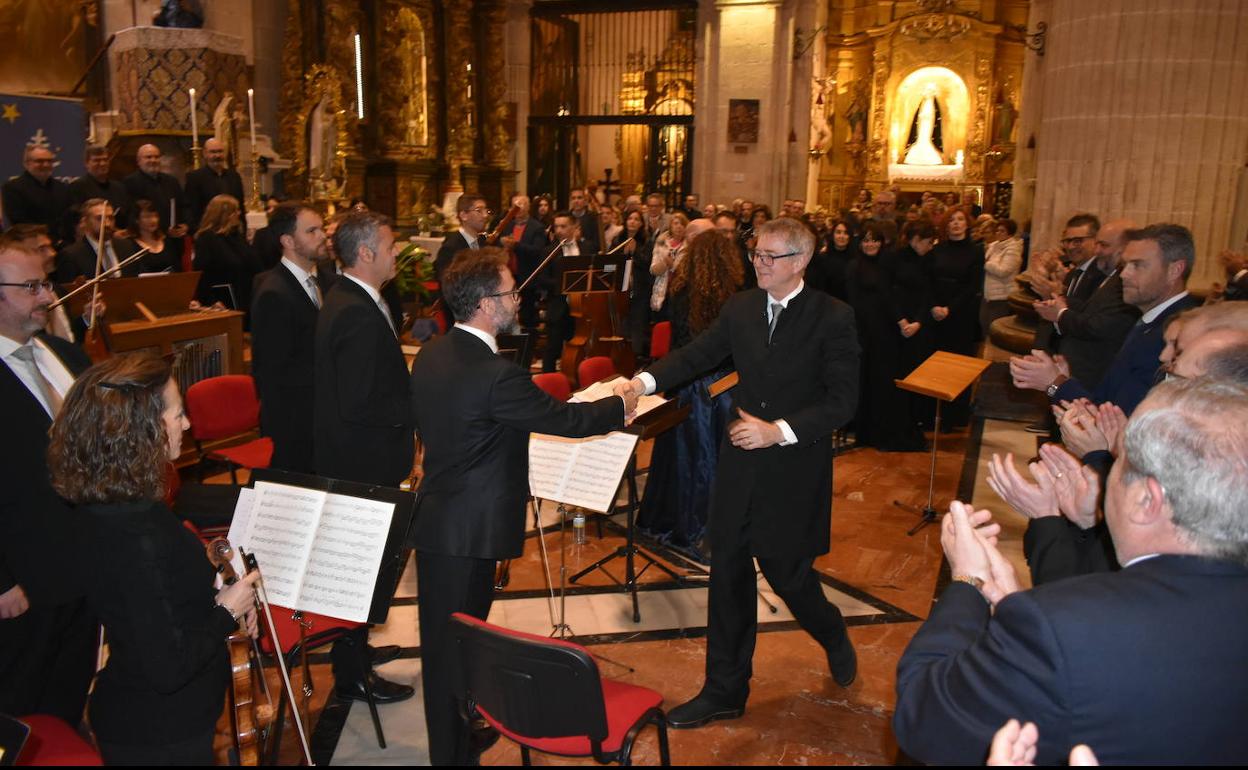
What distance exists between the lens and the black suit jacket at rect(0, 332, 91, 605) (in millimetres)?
2645

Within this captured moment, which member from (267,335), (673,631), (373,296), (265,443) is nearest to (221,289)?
(265,443)

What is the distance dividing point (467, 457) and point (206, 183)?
24.0ft

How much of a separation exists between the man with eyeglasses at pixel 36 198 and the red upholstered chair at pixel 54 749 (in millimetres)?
6478

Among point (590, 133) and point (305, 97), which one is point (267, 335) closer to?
point (305, 97)

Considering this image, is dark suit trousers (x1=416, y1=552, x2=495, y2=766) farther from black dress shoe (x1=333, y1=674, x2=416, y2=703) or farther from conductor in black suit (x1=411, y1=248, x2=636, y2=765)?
black dress shoe (x1=333, y1=674, x2=416, y2=703)

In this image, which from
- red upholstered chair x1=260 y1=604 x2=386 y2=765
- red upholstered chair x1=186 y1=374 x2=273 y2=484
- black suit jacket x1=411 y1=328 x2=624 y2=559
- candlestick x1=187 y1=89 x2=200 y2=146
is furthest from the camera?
candlestick x1=187 y1=89 x2=200 y2=146

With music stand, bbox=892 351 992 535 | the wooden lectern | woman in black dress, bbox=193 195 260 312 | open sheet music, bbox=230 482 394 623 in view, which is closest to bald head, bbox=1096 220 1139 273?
music stand, bbox=892 351 992 535

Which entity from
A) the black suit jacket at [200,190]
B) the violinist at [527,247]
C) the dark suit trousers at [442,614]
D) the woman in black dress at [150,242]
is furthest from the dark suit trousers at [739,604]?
the black suit jacket at [200,190]

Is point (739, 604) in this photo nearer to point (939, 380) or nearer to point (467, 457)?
point (467, 457)

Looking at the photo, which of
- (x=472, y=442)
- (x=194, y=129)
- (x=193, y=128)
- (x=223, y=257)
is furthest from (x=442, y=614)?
(x=193, y=128)

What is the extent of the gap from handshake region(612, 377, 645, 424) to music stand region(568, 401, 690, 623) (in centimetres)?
32

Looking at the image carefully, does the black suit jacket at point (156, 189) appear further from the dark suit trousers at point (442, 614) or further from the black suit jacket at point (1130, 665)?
the black suit jacket at point (1130, 665)

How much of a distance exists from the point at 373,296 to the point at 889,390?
4.88 m

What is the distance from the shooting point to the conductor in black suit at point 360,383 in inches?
134
